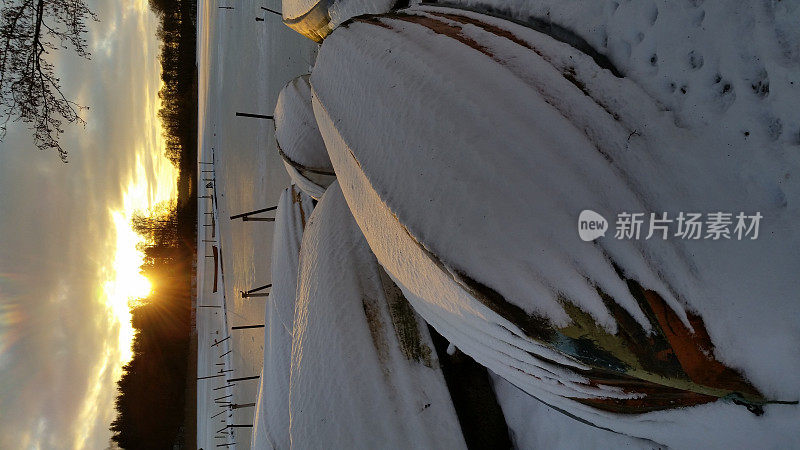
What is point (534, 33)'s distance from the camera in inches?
22.6

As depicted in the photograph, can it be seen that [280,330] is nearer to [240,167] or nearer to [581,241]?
[581,241]

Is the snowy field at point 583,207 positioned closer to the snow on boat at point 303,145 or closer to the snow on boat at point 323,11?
the snow on boat at point 323,11

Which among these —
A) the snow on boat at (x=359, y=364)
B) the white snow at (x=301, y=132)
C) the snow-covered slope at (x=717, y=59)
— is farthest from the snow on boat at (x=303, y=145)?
the snow-covered slope at (x=717, y=59)

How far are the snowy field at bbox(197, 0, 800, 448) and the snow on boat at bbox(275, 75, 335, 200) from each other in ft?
1.92

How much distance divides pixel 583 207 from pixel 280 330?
1.16 metres

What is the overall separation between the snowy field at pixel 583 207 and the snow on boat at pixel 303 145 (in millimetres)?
586

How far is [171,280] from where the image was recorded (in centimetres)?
559

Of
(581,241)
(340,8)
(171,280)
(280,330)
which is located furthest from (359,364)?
(171,280)

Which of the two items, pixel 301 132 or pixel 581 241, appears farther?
pixel 301 132

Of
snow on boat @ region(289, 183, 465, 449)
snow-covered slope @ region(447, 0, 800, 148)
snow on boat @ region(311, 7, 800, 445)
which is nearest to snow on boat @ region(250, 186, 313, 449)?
snow on boat @ region(289, 183, 465, 449)

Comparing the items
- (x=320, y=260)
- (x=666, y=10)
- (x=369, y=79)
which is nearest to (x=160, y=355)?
(x=320, y=260)

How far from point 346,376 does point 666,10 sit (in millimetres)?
717

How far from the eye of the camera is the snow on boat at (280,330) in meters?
1.22

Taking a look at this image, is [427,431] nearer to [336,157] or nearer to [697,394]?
[697,394]
